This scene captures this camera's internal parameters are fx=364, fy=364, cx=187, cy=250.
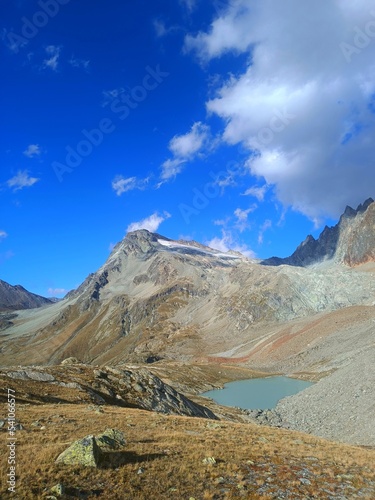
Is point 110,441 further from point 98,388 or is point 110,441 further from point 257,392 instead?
point 257,392

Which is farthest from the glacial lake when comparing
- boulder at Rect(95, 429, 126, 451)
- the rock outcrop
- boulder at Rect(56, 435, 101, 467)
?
boulder at Rect(56, 435, 101, 467)

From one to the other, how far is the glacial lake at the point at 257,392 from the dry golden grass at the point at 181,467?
61.2 m

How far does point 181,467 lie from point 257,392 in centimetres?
9393

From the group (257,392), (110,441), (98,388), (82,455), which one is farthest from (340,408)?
(257,392)

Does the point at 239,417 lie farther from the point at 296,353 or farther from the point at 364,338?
the point at 296,353

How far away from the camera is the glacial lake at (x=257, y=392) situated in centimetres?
8972

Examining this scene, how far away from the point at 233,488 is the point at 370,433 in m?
32.9

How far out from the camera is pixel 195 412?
58.6m

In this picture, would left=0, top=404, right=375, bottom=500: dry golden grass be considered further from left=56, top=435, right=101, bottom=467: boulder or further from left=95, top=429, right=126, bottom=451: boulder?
left=95, top=429, right=126, bottom=451: boulder

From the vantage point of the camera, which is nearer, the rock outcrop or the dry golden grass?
the dry golden grass

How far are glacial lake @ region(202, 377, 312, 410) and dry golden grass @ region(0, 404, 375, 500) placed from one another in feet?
201

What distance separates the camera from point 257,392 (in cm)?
10469

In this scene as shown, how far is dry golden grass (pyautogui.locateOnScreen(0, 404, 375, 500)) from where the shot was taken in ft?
49.6

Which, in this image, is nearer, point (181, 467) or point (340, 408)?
point (181, 467)
